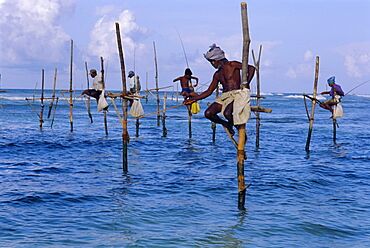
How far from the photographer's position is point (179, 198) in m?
13.0

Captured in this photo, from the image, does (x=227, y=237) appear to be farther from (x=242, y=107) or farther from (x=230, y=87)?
(x=230, y=87)

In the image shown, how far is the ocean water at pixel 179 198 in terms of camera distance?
32.5 feet

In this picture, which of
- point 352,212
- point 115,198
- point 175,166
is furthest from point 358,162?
point 115,198

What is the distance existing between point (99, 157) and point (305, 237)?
11315 millimetres

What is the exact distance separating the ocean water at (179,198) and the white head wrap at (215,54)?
10.3 feet

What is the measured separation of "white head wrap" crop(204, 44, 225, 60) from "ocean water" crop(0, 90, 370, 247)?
10.3ft

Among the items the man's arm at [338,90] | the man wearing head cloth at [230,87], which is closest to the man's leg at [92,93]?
the man's arm at [338,90]

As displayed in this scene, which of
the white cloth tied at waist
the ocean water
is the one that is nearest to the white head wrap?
the white cloth tied at waist

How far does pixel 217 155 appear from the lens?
21.2 metres

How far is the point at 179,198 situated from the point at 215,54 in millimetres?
3773

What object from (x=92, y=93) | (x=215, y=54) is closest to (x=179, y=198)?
(x=215, y=54)

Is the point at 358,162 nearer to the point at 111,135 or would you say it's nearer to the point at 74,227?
the point at 74,227

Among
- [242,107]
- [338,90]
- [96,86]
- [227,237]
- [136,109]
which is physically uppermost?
[96,86]

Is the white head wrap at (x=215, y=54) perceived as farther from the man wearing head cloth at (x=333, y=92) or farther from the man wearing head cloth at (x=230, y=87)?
the man wearing head cloth at (x=333, y=92)
